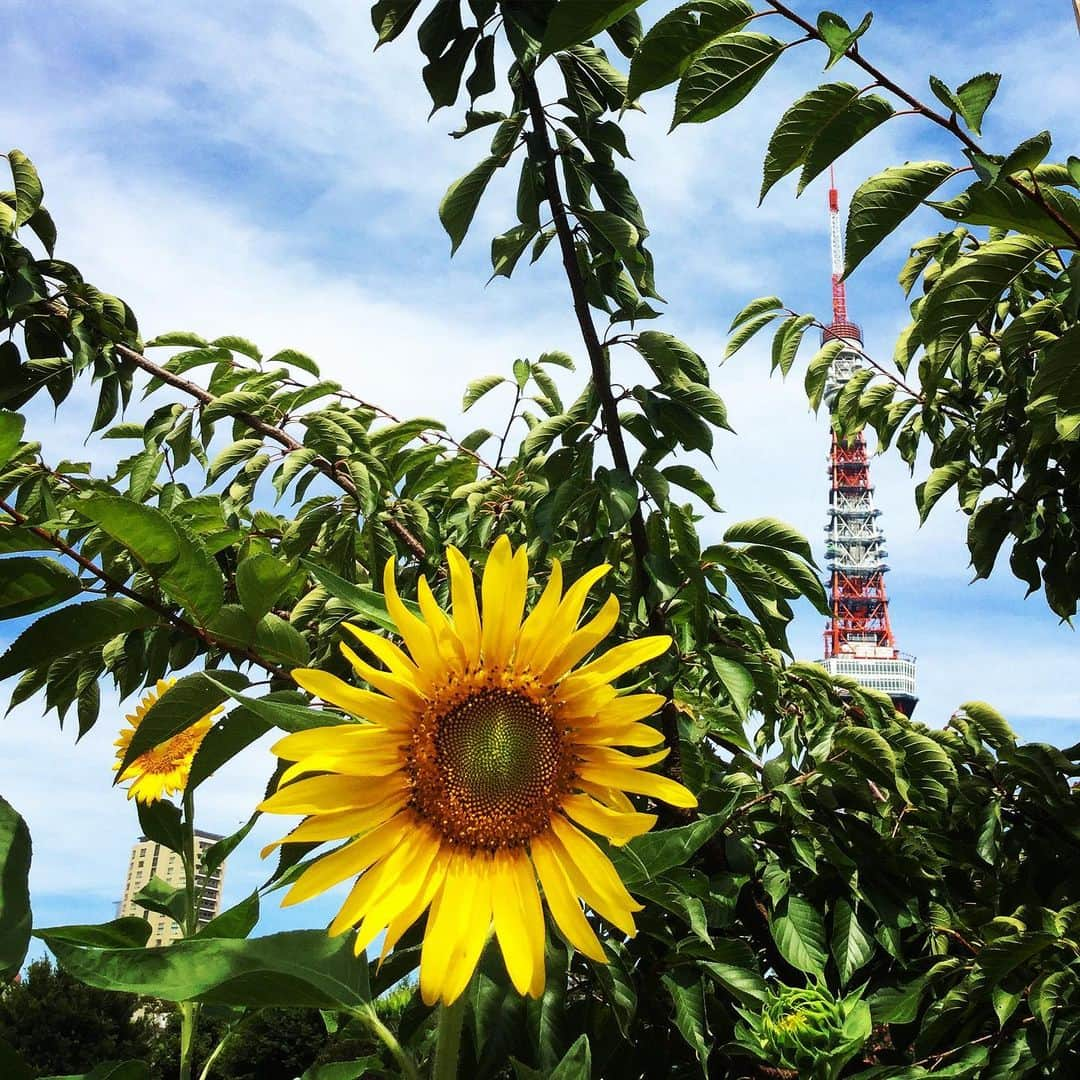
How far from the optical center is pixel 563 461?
6.11ft

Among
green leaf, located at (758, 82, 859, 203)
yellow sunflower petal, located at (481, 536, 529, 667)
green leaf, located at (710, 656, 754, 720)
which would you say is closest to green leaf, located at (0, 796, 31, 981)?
yellow sunflower petal, located at (481, 536, 529, 667)

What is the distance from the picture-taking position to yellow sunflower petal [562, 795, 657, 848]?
2.93ft

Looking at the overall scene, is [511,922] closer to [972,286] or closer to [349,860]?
[349,860]

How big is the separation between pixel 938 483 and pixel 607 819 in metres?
2.61

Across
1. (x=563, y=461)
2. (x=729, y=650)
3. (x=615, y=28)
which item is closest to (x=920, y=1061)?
(x=729, y=650)

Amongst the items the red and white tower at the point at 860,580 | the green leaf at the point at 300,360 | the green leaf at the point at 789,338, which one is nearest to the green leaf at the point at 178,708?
the green leaf at the point at 300,360

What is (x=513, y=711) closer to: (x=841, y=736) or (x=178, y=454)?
(x=841, y=736)

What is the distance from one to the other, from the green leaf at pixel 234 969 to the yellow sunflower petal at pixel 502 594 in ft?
1.01

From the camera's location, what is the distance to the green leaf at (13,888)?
2.77ft

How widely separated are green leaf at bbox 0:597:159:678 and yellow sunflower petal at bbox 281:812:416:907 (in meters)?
0.37

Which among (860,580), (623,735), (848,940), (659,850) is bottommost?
(848,940)

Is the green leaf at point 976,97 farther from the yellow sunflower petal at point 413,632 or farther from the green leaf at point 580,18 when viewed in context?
the yellow sunflower petal at point 413,632

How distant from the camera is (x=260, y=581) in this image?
Result: 1055mm

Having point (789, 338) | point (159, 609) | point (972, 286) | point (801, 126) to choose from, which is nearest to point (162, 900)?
point (159, 609)
